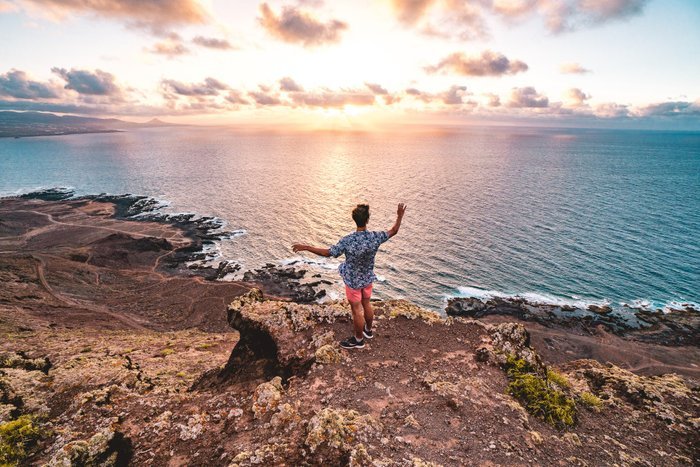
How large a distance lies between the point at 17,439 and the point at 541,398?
1180 cm

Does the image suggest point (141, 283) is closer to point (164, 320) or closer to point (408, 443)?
point (164, 320)

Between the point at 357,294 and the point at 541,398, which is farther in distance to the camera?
the point at 357,294

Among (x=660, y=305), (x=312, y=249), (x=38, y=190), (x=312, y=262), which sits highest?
(x=312, y=249)

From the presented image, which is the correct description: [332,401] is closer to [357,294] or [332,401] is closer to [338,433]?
[338,433]

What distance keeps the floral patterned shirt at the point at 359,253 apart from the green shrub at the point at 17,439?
7.50 metres

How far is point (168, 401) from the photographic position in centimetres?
828

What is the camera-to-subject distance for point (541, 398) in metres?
8.25

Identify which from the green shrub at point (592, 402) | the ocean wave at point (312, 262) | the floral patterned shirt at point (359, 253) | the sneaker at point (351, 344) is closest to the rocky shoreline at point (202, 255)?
the ocean wave at point (312, 262)

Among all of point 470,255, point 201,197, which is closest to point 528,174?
point 470,255

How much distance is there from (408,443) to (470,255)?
49.5 m

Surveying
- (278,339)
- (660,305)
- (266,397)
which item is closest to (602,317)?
(660,305)

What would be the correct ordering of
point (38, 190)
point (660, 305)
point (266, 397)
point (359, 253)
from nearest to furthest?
point (266, 397) < point (359, 253) < point (660, 305) < point (38, 190)

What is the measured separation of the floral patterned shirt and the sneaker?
1.87 meters

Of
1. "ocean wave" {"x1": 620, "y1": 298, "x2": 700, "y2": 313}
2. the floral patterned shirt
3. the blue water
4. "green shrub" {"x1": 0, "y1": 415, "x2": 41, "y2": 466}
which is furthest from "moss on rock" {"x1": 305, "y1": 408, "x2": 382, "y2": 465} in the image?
"ocean wave" {"x1": 620, "y1": 298, "x2": 700, "y2": 313}
